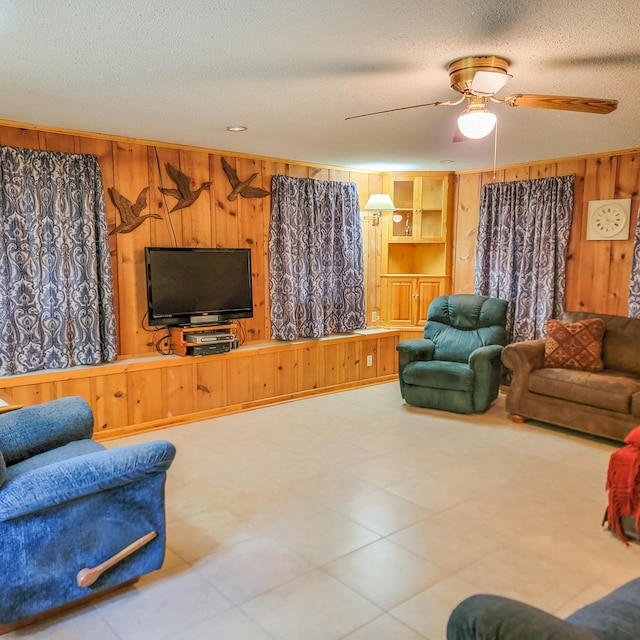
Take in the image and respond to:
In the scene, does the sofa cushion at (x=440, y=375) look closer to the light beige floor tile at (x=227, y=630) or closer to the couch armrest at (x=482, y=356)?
the couch armrest at (x=482, y=356)

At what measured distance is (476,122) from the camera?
109 inches

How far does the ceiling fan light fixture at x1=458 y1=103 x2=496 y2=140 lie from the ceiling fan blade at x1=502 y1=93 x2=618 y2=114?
0.12 metres

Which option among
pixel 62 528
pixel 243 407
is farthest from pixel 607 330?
pixel 62 528

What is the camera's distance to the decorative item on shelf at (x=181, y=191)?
4809mm

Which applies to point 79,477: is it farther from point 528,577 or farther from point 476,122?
point 476,122

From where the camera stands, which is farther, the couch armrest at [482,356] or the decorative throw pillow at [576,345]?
the couch armrest at [482,356]

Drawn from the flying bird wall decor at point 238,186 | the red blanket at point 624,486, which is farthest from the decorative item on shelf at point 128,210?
the red blanket at point 624,486

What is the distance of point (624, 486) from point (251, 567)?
74.9 inches

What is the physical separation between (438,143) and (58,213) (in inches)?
121

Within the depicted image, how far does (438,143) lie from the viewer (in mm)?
4633

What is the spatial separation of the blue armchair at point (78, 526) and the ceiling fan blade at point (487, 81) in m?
2.24

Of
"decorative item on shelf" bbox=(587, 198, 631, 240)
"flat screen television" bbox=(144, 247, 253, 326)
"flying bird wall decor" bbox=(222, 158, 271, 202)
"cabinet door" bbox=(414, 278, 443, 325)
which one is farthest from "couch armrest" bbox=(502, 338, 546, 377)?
"flying bird wall decor" bbox=(222, 158, 271, 202)

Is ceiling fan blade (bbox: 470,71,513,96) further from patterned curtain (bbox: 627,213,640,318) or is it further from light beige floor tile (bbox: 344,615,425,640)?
patterned curtain (bbox: 627,213,640,318)

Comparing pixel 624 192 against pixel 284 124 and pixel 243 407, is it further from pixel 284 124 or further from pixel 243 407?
pixel 243 407
